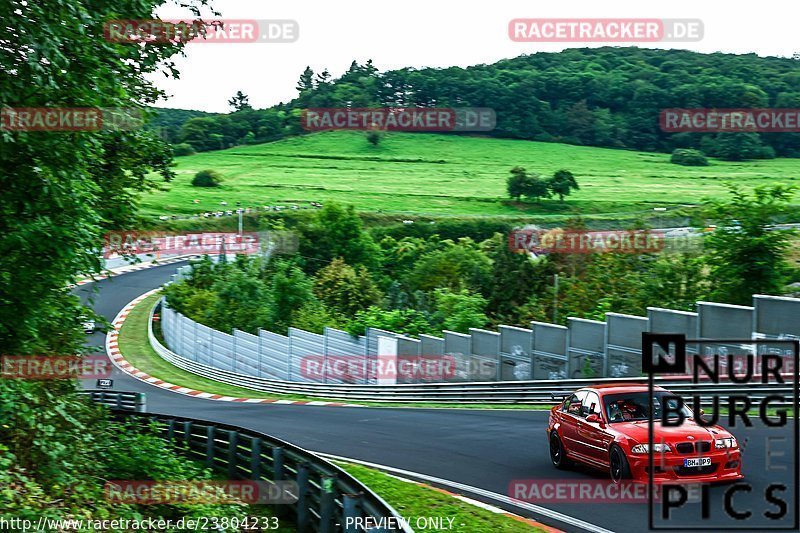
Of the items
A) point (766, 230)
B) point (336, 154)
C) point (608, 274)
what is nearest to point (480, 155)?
point (336, 154)

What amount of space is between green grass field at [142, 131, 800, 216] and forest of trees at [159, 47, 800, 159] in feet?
13.4

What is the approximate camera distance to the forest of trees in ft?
381

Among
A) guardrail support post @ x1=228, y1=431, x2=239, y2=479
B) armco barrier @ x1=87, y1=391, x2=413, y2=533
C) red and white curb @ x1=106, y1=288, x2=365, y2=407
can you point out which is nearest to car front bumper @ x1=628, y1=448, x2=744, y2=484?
armco barrier @ x1=87, y1=391, x2=413, y2=533

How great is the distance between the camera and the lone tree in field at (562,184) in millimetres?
103312

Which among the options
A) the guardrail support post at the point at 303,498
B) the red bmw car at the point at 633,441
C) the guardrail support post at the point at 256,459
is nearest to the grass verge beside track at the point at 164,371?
the red bmw car at the point at 633,441

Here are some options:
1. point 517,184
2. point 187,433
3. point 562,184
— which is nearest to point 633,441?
point 187,433

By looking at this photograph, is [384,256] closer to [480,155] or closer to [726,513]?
[480,155]

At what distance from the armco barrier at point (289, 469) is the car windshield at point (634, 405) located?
4766mm

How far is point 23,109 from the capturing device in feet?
41.1

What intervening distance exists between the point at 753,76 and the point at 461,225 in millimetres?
52538

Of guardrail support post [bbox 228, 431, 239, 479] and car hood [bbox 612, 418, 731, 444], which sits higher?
car hood [bbox 612, 418, 731, 444]

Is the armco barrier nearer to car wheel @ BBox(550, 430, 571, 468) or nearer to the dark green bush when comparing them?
car wheel @ BBox(550, 430, 571, 468)

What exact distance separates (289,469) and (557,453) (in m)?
4.76

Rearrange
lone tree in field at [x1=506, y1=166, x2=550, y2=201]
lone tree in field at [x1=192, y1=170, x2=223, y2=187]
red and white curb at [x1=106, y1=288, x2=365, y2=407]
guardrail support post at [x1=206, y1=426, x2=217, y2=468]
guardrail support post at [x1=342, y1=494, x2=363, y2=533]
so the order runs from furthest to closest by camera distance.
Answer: lone tree in field at [x1=192, y1=170, x2=223, y2=187], lone tree in field at [x1=506, y1=166, x2=550, y2=201], red and white curb at [x1=106, y1=288, x2=365, y2=407], guardrail support post at [x1=206, y1=426, x2=217, y2=468], guardrail support post at [x1=342, y1=494, x2=363, y2=533]
